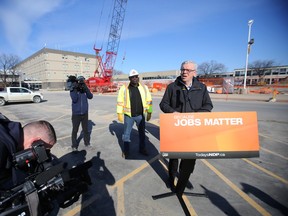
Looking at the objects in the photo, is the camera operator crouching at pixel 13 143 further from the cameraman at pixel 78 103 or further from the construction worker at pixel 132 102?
the cameraman at pixel 78 103

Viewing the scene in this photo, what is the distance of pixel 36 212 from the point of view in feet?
3.81

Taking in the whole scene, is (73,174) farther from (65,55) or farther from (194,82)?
(65,55)

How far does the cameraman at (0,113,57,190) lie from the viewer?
1.29m

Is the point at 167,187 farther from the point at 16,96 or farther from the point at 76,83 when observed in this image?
the point at 16,96

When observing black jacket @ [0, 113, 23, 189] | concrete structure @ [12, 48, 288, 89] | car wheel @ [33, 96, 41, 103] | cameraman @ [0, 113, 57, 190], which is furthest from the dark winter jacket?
concrete structure @ [12, 48, 288, 89]

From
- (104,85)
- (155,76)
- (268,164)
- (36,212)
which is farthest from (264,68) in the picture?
(36,212)

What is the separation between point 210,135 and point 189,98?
2.32 ft

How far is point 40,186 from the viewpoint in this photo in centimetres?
125

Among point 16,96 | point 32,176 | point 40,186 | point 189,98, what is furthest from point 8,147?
point 16,96

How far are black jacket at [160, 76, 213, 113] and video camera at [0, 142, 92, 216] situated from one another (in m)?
1.51

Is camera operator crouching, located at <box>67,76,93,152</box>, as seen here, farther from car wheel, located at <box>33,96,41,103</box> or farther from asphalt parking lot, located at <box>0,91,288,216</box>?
car wheel, located at <box>33,96,41,103</box>

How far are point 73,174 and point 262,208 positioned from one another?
2573mm

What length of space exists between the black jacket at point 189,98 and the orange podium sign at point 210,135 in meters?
0.54

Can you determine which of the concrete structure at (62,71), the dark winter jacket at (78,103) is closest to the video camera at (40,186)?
the dark winter jacket at (78,103)
